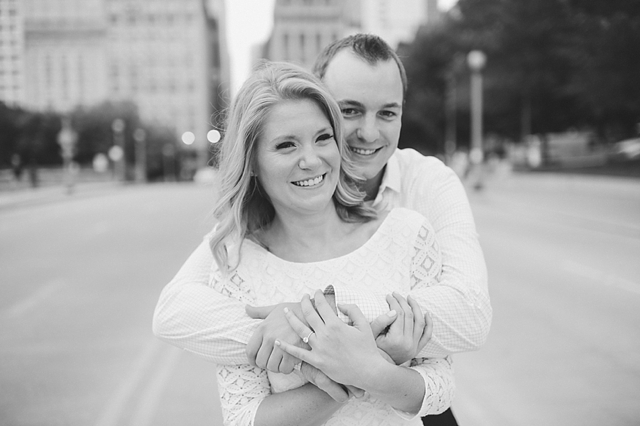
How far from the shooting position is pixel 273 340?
168 centimetres

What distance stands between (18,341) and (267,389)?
5491 mm

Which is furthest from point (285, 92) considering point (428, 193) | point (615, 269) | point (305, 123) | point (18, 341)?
point (615, 269)

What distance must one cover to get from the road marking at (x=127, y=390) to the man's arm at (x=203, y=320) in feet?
8.73

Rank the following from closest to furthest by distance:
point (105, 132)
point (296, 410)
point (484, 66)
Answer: point (296, 410), point (484, 66), point (105, 132)

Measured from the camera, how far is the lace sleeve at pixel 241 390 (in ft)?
6.04

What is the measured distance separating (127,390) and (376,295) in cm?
380

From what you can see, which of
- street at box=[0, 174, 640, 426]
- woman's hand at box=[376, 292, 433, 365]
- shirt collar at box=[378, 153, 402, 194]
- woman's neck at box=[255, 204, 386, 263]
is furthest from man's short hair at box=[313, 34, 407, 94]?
woman's hand at box=[376, 292, 433, 365]

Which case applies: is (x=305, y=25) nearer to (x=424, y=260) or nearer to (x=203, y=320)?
(x=424, y=260)

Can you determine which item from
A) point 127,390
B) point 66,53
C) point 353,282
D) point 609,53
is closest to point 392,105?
point 353,282

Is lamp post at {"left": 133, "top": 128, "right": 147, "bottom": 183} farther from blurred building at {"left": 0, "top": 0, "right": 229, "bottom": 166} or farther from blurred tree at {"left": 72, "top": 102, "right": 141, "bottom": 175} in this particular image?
blurred building at {"left": 0, "top": 0, "right": 229, "bottom": 166}

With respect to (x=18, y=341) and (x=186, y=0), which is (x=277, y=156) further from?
(x=186, y=0)

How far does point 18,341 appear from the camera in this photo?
6434 mm

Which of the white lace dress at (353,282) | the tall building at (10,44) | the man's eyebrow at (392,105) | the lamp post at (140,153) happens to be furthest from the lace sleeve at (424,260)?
the lamp post at (140,153)

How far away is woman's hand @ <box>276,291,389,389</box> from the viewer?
5.28 feet
